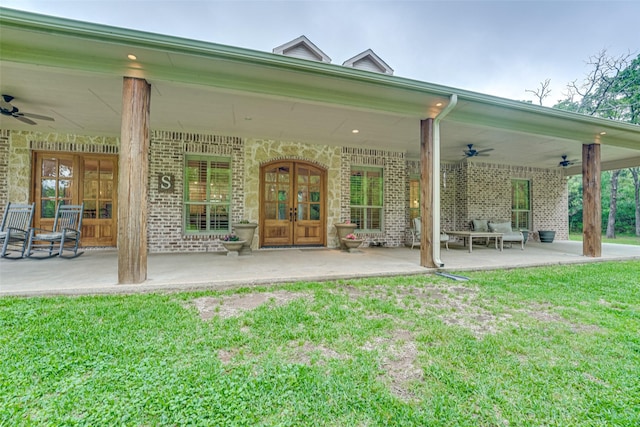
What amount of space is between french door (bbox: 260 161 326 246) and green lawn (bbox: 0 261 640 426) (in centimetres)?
372

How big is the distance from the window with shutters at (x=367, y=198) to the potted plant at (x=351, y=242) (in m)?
1.20

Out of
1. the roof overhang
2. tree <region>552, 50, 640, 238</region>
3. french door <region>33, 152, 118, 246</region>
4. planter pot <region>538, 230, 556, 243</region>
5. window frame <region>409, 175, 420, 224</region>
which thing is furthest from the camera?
tree <region>552, 50, 640, 238</region>

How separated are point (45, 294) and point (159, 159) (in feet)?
12.4

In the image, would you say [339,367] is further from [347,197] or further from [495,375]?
[347,197]

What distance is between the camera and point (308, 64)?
327 cm

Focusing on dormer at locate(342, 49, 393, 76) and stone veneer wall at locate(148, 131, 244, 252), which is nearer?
stone veneer wall at locate(148, 131, 244, 252)

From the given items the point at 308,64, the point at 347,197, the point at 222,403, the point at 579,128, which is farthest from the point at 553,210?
the point at 222,403

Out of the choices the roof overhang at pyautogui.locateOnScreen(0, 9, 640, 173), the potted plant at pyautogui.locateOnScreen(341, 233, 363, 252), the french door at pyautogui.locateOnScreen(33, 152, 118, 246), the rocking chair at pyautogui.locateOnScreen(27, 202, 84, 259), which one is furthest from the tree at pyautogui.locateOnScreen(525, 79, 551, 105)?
the rocking chair at pyautogui.locateOnScreen(27, 202, 84, 259)

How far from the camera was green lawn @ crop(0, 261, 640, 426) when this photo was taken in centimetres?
134

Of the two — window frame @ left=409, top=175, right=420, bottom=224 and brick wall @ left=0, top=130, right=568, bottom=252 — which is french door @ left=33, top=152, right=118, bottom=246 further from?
window frame @ left=409, top=175, right=420, bottom=224

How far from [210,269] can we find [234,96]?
2.69 m

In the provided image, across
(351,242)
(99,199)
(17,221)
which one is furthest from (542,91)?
(17,221)

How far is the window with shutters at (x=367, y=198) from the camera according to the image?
758 cm

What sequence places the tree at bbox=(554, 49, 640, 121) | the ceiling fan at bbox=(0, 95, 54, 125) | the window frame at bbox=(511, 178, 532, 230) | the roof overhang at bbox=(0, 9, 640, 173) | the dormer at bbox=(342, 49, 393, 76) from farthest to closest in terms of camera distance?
1. the tree at bbox=(554, 49, 640, 121)
2. the window frame at bbox=(511, 178, 532, 230)
3. the dormer at bbox=(342, 49, 393, 76)
4. the ceiling fan at bbox=(0, 95, 54, 125)
5. the roof overhang at bbox=(0, 9, 640, 173)
